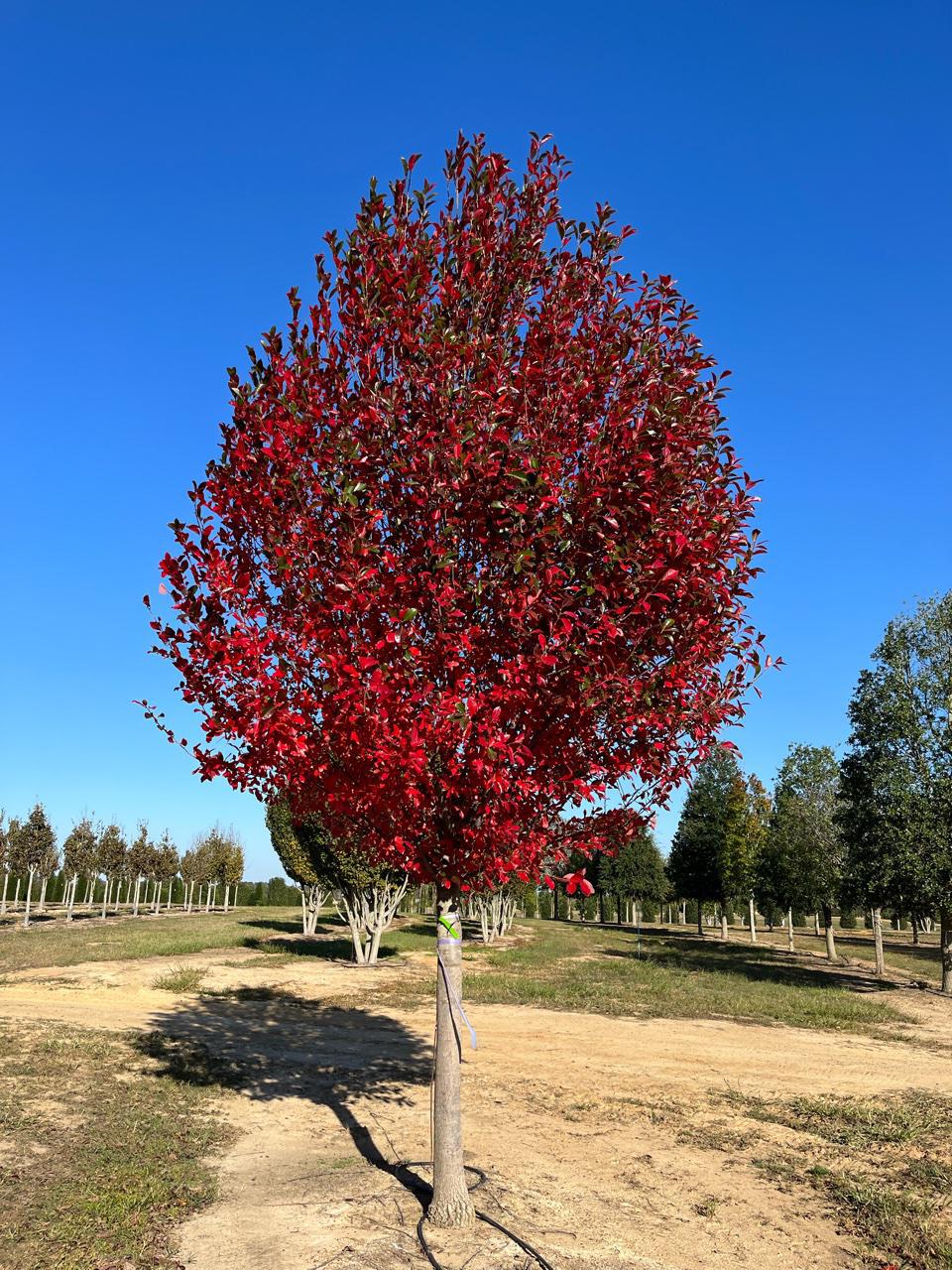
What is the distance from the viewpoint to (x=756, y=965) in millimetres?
33281

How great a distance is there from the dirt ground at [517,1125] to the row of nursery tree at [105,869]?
31.5 meters

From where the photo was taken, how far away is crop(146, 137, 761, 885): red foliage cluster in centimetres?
590

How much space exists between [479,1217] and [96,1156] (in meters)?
4.28

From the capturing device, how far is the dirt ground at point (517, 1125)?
21.4 ft

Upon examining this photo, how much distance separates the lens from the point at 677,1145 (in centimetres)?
971

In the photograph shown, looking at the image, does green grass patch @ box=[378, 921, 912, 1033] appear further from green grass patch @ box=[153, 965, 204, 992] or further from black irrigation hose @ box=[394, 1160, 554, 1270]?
black irrigation hose @ box=[394, 1160, 554, 1270]

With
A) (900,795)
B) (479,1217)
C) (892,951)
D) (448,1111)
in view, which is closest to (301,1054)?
(479,1217)

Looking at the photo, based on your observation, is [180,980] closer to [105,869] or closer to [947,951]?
[947,951]

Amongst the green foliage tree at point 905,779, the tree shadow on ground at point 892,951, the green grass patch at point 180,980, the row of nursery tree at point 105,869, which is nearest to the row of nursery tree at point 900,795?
the green foliage tree at point 905,779

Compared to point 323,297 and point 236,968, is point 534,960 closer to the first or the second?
point 236,968

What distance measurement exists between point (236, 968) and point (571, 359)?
2565 cm

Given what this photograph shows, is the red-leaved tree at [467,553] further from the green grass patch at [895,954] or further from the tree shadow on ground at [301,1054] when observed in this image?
the green grass patch at [895,954]

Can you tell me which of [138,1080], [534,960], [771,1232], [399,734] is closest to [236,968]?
[534,960]

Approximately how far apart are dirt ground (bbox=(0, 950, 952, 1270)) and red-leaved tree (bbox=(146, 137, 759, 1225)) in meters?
1.01
